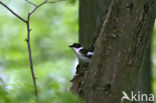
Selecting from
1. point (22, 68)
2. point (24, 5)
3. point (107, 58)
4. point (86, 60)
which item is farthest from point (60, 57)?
point (107, 58)

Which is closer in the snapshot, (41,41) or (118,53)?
(118,53)

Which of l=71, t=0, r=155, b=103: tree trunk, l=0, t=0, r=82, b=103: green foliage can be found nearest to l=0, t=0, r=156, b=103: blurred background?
l=0, t=0, r=82, b=103: green foliage

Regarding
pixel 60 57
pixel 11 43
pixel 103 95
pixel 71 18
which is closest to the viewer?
pixel 103 95

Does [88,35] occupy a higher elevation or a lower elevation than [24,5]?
lower

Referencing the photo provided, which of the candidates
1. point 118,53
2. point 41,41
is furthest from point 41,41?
point 118,53

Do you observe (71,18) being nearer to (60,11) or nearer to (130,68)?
(60,11)

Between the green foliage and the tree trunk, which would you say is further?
the green foliage

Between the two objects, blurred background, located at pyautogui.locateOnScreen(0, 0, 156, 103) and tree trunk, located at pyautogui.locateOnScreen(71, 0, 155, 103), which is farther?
blurred background, located at pyautogui.locateOnScreen(0, 0, 156, 103)

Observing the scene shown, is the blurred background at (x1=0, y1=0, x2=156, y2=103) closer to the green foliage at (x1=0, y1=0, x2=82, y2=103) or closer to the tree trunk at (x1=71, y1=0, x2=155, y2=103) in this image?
the green foliage at (x1=0, y1=0, x2=82, y2=103)

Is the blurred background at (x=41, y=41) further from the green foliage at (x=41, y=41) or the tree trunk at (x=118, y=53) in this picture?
the tree trunk at (x=118, y=53)

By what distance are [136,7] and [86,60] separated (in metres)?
1.91

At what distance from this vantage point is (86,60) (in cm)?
461

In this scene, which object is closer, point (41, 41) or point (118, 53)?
point (118, 53)

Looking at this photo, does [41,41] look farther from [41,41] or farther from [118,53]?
[118,53]
